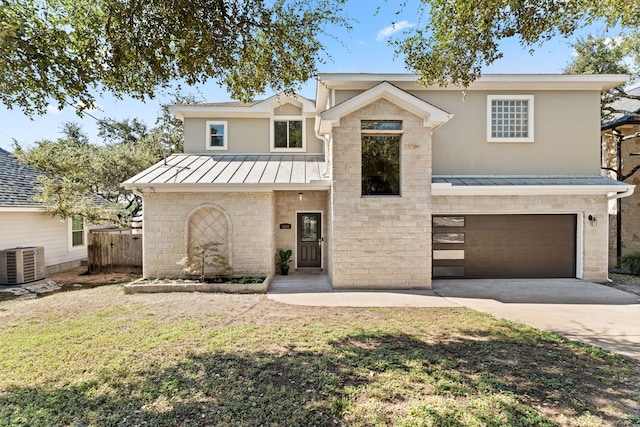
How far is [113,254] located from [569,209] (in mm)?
17135

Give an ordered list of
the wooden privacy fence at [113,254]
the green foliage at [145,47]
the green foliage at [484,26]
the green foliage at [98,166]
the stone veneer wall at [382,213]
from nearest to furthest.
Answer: the green foliage at [145,47]
the green foliage at [484,26]
the stone veneer wall at [382,213]
the green foliage at [98,166]
the wooden privacy fence at [113,254]

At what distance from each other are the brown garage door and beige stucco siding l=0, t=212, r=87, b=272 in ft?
50.8

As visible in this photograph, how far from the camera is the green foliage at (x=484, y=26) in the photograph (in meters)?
6.44

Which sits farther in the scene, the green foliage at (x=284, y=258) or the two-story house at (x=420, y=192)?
the green foliage at (x=284, y=258)

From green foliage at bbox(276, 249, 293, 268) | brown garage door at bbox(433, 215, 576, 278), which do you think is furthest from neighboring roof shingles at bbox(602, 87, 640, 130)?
green foliage at bbox(276, 249, 293, 268)

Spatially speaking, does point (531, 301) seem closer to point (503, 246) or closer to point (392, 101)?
point (503, 246)

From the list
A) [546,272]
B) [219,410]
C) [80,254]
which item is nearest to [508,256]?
[546,272]

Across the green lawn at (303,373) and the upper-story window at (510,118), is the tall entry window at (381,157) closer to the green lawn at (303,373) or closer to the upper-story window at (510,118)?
the upper-story window at (510,118)

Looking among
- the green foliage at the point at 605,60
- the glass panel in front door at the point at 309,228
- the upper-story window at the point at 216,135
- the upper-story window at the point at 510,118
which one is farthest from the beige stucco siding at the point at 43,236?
the green foliage at the point at 605,60

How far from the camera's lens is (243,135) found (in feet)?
45.0

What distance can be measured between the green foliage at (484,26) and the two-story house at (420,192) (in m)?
1.63

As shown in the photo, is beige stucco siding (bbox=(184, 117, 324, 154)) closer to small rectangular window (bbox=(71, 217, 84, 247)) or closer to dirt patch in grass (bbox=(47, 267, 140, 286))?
dirt patch in grass (bbox=(47, 267, 140, 286))

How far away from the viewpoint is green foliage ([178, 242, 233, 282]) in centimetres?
964

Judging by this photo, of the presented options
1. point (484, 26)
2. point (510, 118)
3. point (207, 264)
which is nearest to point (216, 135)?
point (207, 264)
